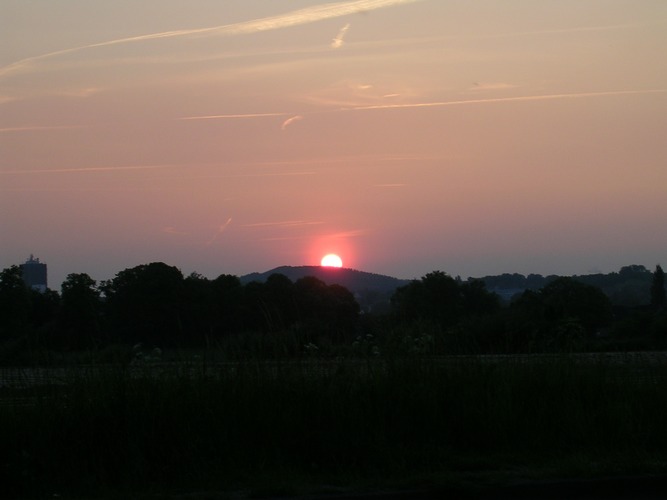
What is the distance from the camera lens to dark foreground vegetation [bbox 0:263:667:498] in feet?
31.7

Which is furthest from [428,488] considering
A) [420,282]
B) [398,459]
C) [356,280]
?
[356,280]

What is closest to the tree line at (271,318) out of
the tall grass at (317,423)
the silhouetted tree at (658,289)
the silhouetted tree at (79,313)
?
the silhouetted tree at (79,313)

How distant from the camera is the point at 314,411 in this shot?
11.0 m

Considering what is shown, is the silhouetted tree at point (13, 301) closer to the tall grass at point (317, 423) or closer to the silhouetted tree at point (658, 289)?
the tall grass at point (317, 423)

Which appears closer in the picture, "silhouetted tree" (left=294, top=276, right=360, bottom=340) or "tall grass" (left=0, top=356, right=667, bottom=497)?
"tall grass" (left=0, top=356, right=667, bottom=497)

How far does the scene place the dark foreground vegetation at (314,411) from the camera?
9.67 metres

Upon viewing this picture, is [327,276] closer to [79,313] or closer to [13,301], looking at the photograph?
[13,301]

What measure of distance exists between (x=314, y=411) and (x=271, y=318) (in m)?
2.58

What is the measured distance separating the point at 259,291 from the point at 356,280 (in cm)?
1801

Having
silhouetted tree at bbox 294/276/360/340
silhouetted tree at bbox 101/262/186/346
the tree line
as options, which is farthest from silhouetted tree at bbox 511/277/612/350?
silhouetted tree at bbox 101/262/186/346

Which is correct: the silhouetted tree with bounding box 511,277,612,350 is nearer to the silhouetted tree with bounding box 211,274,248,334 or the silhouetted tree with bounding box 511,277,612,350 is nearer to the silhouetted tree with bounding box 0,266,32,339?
the silhouetted tree with bounding box 211,274,248,334

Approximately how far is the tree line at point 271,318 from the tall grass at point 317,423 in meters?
0.92

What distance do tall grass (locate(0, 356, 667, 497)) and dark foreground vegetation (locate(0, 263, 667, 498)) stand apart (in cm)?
2

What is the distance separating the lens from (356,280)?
45812 mm
